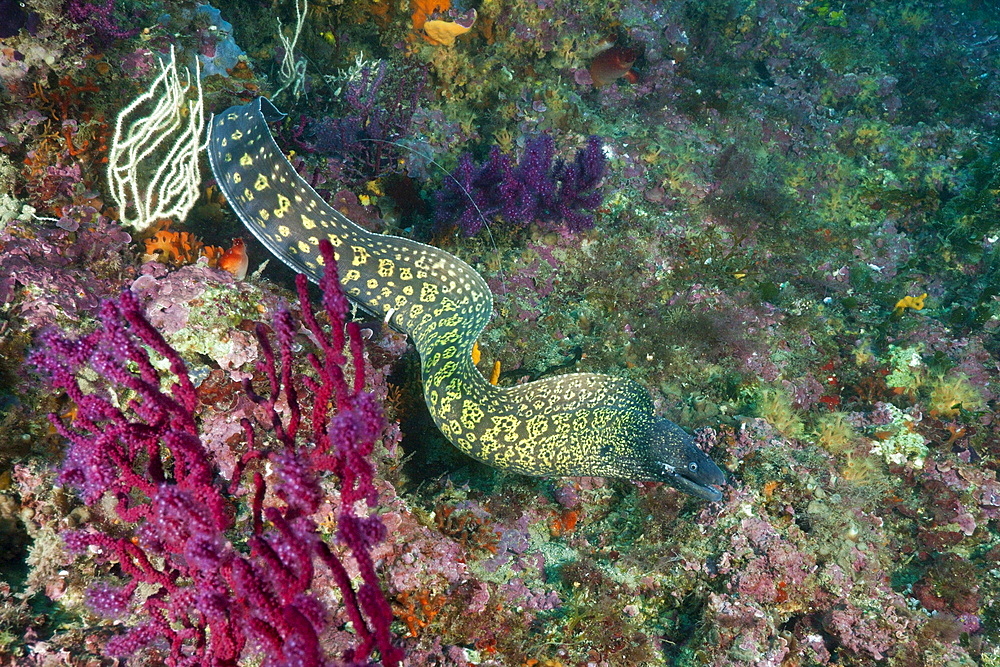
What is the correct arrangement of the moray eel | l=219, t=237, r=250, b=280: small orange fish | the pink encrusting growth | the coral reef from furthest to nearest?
l=219, t=237, r=250, b=280: small orange fish < the moray eel < the coral reef < the pink encrusting growth

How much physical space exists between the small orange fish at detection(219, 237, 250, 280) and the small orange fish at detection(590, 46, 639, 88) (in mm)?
6791

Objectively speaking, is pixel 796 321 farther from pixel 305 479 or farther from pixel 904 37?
pixel 904 37

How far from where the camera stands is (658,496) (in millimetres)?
4629

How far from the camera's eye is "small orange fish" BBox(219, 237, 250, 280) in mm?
4902

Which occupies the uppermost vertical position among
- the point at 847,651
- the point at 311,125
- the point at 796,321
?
the point at 311,125

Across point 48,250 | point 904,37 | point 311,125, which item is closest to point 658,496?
point 48,250

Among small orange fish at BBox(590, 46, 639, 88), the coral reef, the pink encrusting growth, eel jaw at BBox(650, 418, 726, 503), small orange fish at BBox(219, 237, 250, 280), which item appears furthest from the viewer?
small orange fish at BBox(590, 46, 639, 88)

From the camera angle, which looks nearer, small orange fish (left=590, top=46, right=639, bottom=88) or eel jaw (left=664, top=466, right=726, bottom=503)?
eel jaw (left=664, top=466, right=726, bottom=503)

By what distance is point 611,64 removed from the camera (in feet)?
28.7

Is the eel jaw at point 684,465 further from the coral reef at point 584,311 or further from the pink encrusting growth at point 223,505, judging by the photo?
the pink encrusting growth at point 223,505

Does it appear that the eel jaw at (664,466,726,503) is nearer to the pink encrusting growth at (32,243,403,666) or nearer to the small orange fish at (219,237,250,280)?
the pink encrusting growth at (32,243,403,666)

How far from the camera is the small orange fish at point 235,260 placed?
193 inches

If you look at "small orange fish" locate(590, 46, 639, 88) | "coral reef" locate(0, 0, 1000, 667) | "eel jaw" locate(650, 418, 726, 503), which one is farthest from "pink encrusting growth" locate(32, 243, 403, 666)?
"small orange fish" locate(590, 46, 639, 88)

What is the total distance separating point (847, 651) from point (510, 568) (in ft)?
8.68
